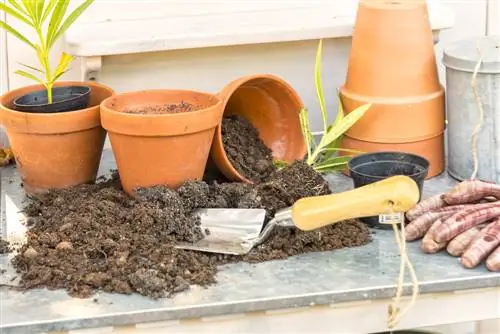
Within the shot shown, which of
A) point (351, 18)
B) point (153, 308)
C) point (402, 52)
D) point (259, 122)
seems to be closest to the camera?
point (153, 308)

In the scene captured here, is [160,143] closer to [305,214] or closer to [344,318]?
[305,214]

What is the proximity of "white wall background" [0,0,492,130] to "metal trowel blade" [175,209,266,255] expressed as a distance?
0.43 metres

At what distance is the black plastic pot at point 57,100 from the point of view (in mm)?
1271

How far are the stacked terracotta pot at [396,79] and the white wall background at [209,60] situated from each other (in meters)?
0.22

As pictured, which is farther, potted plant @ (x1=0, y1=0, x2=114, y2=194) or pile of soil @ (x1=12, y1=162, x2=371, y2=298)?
potted plant @ (x1=0, y1=0, x2=114, y2=194)

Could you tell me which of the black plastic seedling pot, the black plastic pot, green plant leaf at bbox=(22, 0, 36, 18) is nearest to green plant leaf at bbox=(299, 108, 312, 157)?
the black plastic seedling pot

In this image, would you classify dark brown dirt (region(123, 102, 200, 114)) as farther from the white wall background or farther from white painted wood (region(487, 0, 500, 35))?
white painted wood (region(487, 0, 500, 35))

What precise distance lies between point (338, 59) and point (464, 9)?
267mm

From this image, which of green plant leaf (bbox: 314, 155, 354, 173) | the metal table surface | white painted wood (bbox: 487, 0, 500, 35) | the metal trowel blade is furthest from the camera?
white painted wood (bbox: 487, 0, 500, 35)

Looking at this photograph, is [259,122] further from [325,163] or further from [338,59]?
[338,59]

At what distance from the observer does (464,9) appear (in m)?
1.62

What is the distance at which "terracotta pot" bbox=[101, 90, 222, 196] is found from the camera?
1.16 m

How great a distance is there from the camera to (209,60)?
1530 mm

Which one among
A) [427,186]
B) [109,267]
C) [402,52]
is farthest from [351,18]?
[109,267]
